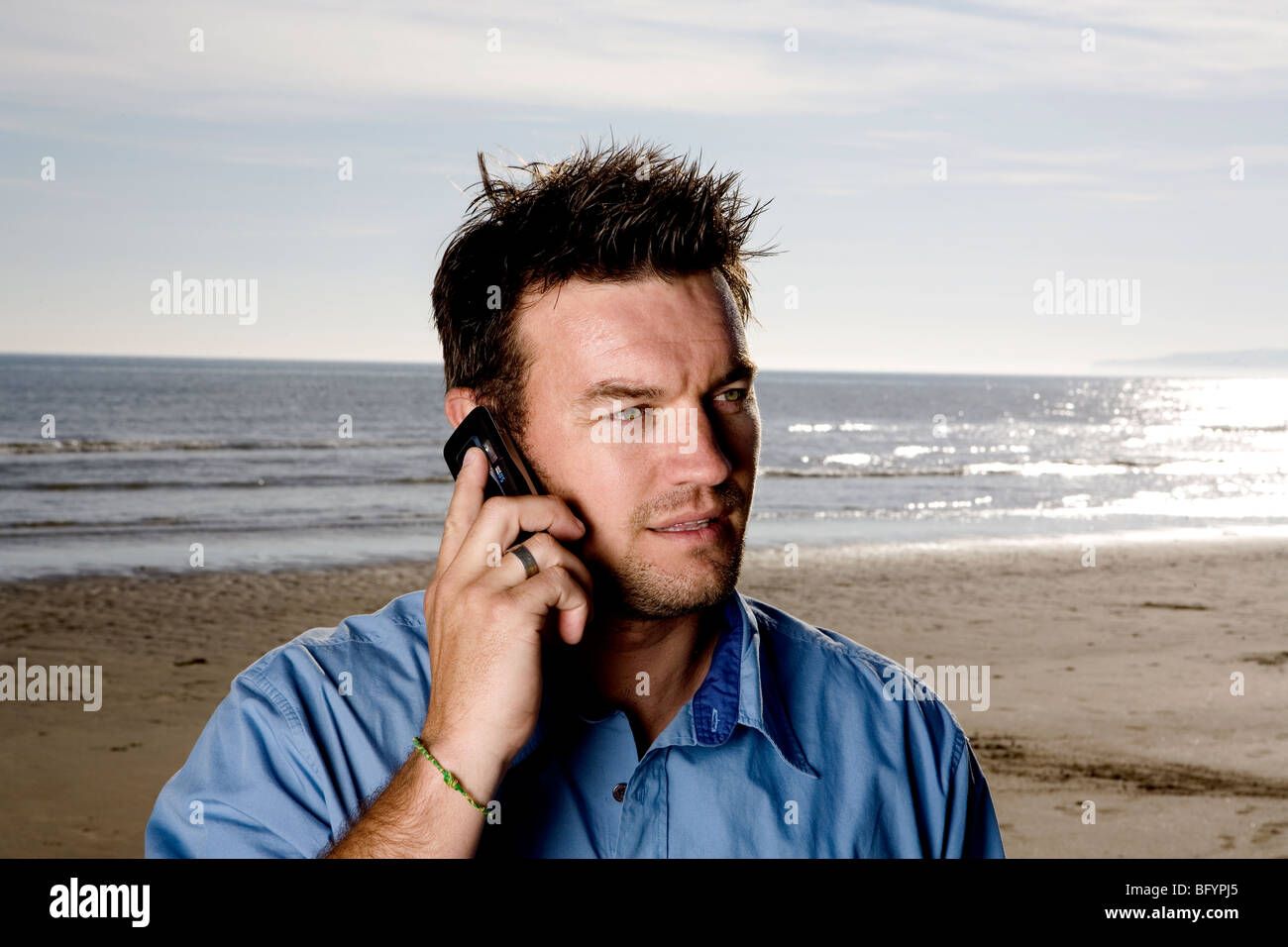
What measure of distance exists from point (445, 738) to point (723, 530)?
72 centimetres

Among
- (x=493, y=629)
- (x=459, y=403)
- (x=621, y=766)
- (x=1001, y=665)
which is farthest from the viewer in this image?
(x=1001, y=665)

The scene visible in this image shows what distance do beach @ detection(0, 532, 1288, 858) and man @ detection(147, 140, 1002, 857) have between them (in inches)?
163

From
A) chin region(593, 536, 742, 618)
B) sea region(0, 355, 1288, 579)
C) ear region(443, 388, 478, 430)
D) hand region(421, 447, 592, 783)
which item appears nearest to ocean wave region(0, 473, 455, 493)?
sea region(0, 355, 1288, 579)

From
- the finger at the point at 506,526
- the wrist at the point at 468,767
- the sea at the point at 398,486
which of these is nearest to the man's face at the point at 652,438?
the finger at the point at 506,526

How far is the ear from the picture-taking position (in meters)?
2.66

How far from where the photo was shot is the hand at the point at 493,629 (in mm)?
1801

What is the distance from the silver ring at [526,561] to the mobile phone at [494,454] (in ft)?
1.09

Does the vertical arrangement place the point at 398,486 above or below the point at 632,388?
below

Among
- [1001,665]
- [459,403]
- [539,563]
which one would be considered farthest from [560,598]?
[1001,665]

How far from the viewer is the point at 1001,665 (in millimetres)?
9430

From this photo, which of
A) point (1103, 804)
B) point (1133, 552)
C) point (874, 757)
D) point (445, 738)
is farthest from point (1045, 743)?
point (1133, 552)

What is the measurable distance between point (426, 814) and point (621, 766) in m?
0.53

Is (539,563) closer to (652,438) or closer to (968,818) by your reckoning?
(652,438)
